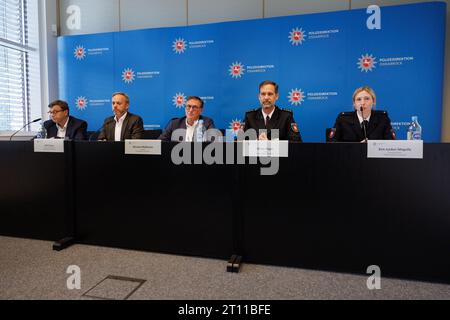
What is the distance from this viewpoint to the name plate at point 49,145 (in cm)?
208

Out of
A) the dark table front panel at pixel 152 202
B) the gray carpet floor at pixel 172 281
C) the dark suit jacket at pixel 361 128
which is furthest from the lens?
the dark suit jacket at pixel 361 128

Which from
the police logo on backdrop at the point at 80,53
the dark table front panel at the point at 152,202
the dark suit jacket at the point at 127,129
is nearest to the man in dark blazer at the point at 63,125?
the dark suit jacket at the point at 127,129

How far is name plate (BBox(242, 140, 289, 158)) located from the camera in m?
1.71

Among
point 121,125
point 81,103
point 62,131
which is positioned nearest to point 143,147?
point 121,125

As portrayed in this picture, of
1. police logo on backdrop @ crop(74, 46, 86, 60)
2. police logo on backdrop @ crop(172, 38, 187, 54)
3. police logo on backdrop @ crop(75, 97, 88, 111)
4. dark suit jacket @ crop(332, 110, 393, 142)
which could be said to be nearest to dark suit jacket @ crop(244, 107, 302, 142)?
dark suit jacket @ crop(332, 110, 393, 142)

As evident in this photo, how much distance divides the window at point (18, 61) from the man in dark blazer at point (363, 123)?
4.07 m

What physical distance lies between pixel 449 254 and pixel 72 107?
4424 millimetres

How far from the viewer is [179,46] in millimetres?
3920

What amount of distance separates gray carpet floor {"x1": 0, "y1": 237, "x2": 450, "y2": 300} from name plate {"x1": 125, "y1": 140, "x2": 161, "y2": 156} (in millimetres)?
610

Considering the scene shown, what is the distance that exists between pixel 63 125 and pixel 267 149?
2122 mm

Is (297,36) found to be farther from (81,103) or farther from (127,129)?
(81,103)

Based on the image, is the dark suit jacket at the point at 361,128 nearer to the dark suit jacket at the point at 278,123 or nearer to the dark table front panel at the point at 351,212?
the dark suit jacket at the point at 278,123

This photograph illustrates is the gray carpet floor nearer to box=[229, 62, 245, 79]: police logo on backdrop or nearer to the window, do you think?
box=[229, 62, 245, 79]: police logo on backdrop
